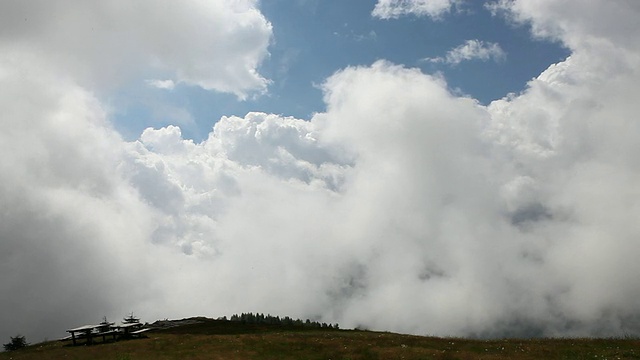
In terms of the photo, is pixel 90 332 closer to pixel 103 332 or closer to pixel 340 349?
pixel 103 332

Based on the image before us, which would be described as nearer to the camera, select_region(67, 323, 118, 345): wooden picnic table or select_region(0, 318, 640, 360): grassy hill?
select_region(0, 318, 640, 360): grassy hill

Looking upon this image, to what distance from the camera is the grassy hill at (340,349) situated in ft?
165

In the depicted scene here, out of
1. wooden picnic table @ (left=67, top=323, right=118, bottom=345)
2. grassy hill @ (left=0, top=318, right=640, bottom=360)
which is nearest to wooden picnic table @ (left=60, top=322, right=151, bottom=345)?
wooden picnic table @ (left=67, top=323, right=118, bottom=345)

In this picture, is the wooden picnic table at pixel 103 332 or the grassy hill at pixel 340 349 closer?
the grassy hill at pixel 340 349

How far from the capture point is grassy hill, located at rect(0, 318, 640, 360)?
5025 centimetres

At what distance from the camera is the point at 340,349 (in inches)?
2250

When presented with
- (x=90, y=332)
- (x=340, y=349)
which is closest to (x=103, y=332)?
(x=90, y=332)

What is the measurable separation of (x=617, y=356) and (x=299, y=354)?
32063 mm

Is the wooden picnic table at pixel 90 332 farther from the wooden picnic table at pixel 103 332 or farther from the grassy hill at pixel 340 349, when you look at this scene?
the grassy hill at pixel 340 349

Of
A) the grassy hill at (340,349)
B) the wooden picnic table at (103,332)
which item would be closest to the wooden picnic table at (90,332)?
the wooden picnic table at (103,332)

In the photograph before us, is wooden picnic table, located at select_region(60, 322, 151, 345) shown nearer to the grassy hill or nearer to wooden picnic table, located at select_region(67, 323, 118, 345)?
wooden picnic table, located at select_region(67, 323, 118, 345)

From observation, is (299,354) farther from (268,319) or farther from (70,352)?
(268,319)

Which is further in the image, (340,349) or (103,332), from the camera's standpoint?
(103,332)

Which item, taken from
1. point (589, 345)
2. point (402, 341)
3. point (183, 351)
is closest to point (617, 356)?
point (589, 345)
